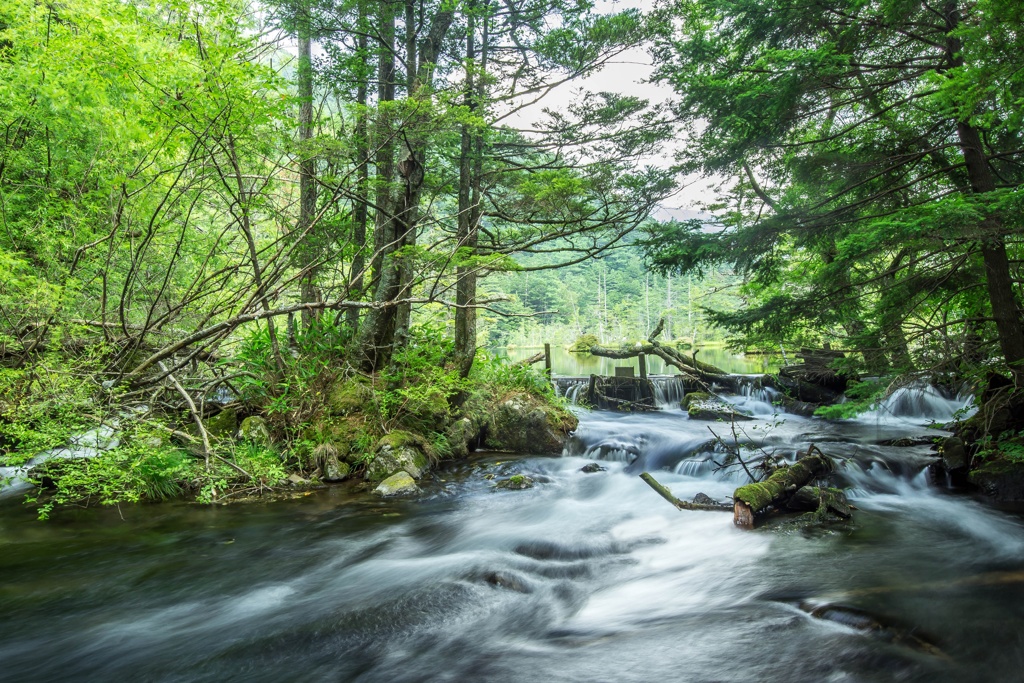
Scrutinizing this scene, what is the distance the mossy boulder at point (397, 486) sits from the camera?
7598 mm

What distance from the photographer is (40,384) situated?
18.4 feet

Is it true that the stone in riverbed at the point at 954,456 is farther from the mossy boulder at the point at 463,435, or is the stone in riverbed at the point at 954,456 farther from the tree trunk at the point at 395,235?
the tree trunk at the point at 395,235

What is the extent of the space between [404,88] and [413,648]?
31.8ft

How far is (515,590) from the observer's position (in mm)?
4961

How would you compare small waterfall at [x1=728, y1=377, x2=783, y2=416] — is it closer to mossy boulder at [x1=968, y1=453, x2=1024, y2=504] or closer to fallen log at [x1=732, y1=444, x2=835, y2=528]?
mossy boulder at [x1=968, y1=453, x2=1024, y2=504]

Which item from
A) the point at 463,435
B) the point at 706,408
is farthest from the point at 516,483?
the point at 706,408

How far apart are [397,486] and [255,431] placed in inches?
94.1

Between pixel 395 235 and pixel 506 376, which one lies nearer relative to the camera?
pixel 395 235

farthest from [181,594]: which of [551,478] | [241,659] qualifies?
[551,478]

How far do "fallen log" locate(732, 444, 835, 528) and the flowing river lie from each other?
0.21 metres

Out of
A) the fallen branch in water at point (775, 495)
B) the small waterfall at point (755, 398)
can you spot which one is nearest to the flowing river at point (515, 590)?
the fallen branch in water at point (775, 495)

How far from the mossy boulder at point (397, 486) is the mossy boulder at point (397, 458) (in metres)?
0.19

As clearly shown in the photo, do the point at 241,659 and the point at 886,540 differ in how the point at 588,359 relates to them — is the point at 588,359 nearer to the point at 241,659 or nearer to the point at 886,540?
the point at 886,540

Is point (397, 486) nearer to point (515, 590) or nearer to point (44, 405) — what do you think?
point (515, 590)
